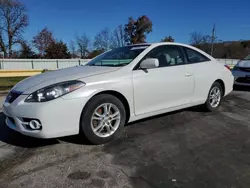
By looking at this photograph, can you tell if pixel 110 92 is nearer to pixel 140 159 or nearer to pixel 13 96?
pixel 140 159

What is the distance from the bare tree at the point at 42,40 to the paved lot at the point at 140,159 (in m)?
39.5

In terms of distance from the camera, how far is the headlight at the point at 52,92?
8.03 feet

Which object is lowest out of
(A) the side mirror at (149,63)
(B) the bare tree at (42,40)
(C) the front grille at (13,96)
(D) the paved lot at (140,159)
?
(D) the paved lot at (140,159)

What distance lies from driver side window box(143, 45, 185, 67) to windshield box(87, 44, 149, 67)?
0.65 ft

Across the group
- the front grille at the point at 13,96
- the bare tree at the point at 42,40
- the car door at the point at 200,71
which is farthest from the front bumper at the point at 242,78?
the bare tree at the point at 42,40

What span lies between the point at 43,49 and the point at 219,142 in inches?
1630

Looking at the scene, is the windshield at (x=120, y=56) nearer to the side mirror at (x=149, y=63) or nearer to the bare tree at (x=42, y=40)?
the side mirror at (x=149, y=63)

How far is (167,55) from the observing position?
11.8ft

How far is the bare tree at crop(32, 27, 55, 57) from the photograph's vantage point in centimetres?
3934

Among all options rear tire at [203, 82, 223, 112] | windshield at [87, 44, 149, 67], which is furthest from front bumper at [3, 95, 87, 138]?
rear tire at [203, 82, 223, 112]

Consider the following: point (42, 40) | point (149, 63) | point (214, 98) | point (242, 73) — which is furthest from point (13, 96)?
point (42, 40)

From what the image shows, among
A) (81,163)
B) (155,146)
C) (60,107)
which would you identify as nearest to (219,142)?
(155,146)

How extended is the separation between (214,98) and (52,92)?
3.47 metres

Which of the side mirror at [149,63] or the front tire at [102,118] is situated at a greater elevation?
the side mirror at [149,63]
